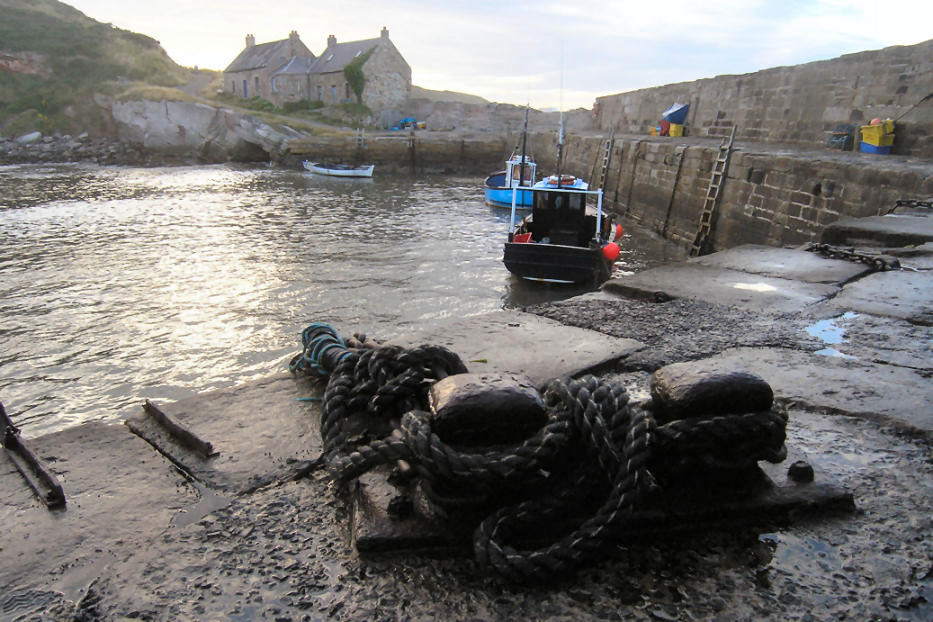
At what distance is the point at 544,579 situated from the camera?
1518 mm

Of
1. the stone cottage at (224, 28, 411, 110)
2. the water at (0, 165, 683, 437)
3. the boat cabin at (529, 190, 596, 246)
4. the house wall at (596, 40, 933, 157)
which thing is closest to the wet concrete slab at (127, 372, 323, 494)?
the water at (0, 165, 683, 437)

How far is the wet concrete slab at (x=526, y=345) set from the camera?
9.61 ft

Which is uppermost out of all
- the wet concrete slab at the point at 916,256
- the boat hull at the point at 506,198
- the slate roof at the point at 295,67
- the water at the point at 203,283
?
the slate roof at the point at 295,67

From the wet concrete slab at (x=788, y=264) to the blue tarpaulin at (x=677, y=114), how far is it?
1939 centimetres

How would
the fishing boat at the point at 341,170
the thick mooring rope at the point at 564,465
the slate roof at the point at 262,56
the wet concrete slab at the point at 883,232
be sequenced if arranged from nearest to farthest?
the thick mooring rope at the point at 564,465 < the wet concrete slab at the point at 883,232 < the fishing boat at the point at 341,170 < the slate roof at the point at 262,56

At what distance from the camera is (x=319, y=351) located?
9.12ft

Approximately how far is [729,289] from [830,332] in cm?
113

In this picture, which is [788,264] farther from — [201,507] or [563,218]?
[563,218]

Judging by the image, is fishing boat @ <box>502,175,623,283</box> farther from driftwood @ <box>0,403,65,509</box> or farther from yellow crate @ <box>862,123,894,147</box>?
driftwood @ <box>0,403,65,509</box>

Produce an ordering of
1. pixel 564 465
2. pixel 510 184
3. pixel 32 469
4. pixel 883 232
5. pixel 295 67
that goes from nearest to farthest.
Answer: pixel 564 465 < pixel 32 469 < pixel 883 232 < pixel 510 184 < pixel 295 67

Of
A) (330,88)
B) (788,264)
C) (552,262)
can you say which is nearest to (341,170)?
(330,88)

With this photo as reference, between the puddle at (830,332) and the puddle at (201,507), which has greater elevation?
the puddle at (830,332)

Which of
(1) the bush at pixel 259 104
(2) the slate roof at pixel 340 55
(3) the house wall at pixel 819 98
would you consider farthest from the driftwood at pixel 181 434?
(1) the bush at pixel 259 104

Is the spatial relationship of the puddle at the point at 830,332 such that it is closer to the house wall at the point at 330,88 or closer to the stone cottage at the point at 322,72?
the stone cottage at the point at 322,72
